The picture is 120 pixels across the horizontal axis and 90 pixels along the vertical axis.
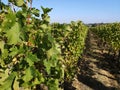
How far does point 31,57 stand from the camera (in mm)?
3006

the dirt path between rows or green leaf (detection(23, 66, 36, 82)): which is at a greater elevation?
green leaf (detection(23, 66, 36, 82))

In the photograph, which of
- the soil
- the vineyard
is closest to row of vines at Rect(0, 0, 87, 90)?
the vineyard

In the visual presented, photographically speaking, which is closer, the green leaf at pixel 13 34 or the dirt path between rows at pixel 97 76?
the green leaf at pixel 13 34

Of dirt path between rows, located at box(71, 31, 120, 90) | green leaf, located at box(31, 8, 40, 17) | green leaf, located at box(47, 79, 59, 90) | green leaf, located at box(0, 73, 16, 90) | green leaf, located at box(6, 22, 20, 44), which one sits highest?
green leaf, located at box(31, 8, 40, 17)

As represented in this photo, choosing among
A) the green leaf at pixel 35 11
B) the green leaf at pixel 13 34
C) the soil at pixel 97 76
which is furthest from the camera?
the soil at pixel 97 76

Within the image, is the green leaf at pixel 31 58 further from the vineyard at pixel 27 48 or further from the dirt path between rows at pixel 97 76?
the dirt path between rows at pixel 97 76

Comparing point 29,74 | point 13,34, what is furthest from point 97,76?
point 13,34

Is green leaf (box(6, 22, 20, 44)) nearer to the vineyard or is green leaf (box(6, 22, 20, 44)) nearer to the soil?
the vineyard

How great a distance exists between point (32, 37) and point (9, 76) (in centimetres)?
57

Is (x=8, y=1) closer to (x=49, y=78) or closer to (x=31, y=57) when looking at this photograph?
(x=31, y=57)

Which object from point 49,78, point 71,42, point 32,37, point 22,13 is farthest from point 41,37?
point 71,42

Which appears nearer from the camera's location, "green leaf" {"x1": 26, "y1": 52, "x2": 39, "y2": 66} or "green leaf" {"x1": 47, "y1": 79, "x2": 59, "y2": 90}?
"green leaf" {"x1": 26, "y1": 52, "x2": 39, "y2": 66}

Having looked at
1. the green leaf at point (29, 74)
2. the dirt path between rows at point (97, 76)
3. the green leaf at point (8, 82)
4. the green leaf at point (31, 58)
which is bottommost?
the dirt path between rows at point (97, 76)

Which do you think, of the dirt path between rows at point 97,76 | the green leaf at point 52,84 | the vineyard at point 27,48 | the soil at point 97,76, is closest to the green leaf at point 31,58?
the vineyard at point 27,48
